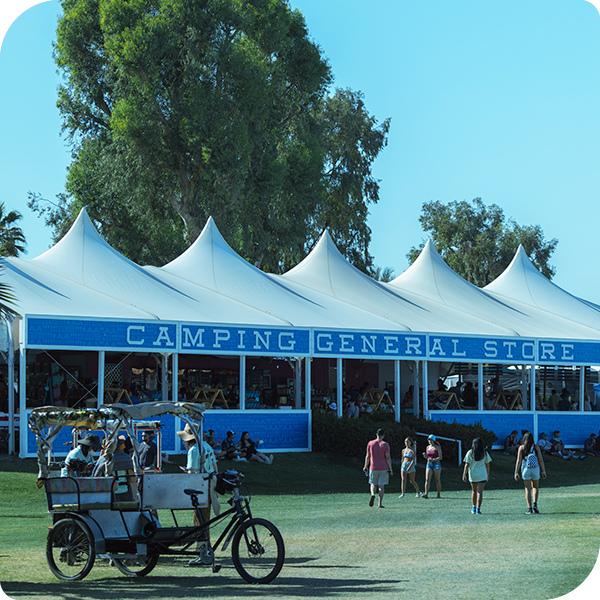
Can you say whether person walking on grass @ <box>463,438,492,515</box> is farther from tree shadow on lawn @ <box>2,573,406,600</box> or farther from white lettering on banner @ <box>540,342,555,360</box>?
white lettering on banner @ <box>540,342,555,360</box>

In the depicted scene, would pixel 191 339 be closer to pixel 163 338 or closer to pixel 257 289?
pixel 163 338

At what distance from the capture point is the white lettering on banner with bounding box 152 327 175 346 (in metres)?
22.8

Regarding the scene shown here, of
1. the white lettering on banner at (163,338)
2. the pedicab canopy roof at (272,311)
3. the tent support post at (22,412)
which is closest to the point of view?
the tent support post at (22,412)

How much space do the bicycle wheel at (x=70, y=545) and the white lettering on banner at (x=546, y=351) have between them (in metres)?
21.9

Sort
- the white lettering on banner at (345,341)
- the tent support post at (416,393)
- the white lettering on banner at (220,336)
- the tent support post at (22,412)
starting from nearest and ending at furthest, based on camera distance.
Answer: the tent support post at (22,412) < the white lettering on banner at (220,336) < the white lettering on banner at (345,341) < the tent support post at (416,393)

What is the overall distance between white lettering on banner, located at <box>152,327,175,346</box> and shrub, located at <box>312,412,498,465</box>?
15.8 ft

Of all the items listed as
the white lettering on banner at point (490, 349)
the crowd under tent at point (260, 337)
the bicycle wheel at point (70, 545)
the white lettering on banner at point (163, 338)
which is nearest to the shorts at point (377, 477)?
the crowd under tent at point (260, 337)

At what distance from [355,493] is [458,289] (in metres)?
14.9

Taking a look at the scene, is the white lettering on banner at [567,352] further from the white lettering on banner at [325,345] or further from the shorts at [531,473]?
the shorts at [531,473]

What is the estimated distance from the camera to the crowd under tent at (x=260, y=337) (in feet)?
74.4

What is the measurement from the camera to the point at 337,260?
31734 millimetres

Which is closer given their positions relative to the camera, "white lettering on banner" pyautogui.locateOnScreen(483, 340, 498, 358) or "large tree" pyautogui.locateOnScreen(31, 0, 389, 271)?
"white lettering on banner" pyautogui.locateOnScreen(483, 340, 498, 358)

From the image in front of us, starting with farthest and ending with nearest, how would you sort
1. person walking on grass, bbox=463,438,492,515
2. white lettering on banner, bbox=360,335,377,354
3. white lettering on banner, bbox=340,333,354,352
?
white lettering on banner, bbox=360,335,377,354
white lettering on banner, bbox=340,333,354,352
person walking on grass, bbox=463,438,492,515

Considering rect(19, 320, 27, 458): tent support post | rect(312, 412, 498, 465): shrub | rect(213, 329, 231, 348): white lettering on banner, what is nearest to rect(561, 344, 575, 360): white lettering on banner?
rect(312, 412, 498, 465): shrub
